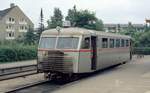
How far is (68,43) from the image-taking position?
64.3 ft

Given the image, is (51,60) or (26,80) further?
(26,80)

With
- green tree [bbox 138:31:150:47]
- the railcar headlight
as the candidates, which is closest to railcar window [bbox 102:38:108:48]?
the railcar headlight

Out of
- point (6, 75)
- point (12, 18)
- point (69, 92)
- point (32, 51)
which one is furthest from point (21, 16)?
point (69, 92)

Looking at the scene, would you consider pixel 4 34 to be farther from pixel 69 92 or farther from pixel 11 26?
pixel 69 92

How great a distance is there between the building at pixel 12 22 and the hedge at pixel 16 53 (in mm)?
43236

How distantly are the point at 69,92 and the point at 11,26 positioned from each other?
81.7m

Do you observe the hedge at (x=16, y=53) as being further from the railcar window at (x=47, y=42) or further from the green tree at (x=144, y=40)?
the railcar window at (x=47, y=42)

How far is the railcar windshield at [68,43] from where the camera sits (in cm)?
1944

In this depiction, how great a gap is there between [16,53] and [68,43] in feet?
88.5

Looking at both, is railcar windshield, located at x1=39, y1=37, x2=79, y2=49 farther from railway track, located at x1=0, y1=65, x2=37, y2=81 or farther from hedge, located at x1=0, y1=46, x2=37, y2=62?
hedge, located at x1=0, y1=46, x2=37, y2=62

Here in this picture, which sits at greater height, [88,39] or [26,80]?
[88,39]

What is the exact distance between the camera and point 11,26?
95.2m

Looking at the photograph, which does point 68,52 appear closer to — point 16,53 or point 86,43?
point 86,43

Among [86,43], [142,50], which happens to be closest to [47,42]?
[86,43]
